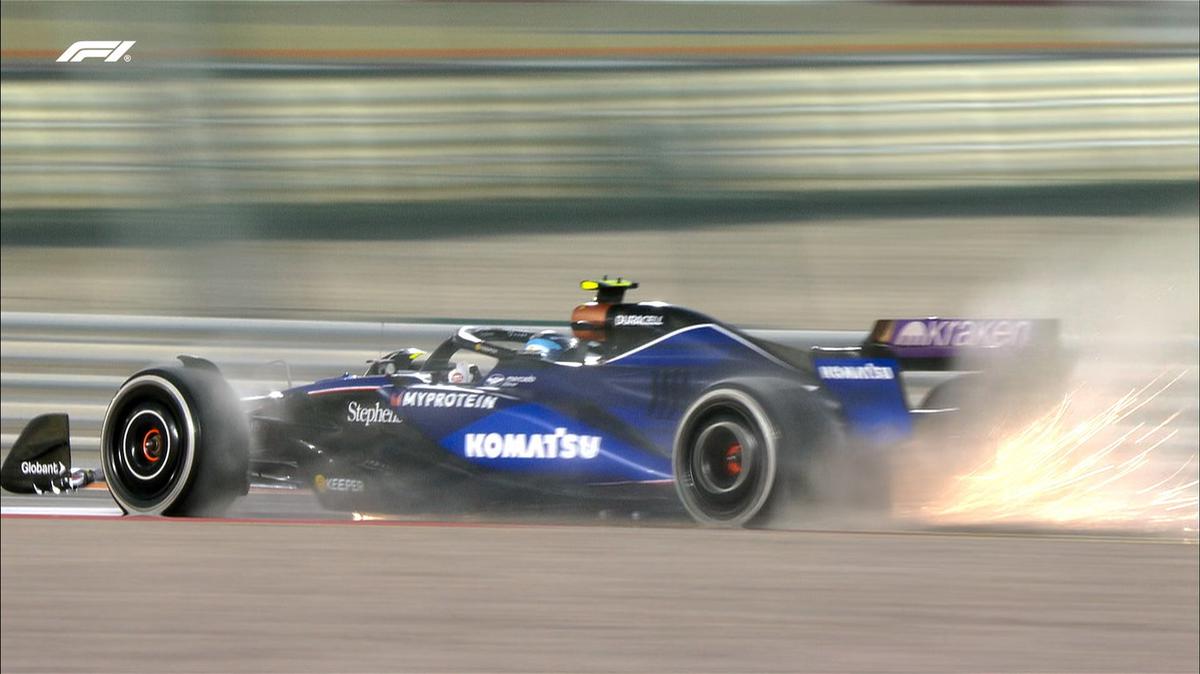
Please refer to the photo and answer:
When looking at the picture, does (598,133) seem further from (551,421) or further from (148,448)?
(148,448)

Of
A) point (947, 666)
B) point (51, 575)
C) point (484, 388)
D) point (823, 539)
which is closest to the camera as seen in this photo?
point (947, 666)

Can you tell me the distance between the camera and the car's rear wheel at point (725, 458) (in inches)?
234

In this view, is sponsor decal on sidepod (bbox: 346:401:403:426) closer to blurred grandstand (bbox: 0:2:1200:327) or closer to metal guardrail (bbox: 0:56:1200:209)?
blurred grandstand (bbox: 0:2:1200:327)

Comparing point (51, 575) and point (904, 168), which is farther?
point (904, 168)

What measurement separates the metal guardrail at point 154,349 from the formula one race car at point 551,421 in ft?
2.85

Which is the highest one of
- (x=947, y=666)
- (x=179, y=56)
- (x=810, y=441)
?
(x=179, y=56)

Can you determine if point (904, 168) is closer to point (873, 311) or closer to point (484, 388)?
point (873, 311)

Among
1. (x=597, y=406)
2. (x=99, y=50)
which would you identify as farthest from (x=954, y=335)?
(x=99, y=50)

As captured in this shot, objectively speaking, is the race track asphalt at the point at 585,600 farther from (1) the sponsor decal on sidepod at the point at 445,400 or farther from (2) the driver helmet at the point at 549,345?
(2) the driver helmet at the point at 549,345

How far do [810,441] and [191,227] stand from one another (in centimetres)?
549

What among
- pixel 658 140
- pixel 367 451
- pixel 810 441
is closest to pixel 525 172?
pixel 658 140

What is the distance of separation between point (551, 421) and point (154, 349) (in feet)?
9.05

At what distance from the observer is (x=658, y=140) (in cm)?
1120

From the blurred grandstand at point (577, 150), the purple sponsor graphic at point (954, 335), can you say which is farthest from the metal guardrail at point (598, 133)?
the purple sponsor graphic at point (954, 335)
